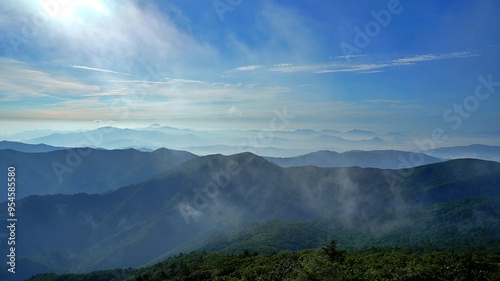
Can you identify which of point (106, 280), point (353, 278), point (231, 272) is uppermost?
point (353, 278)

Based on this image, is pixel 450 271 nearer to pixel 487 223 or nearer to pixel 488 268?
pixel 488 268

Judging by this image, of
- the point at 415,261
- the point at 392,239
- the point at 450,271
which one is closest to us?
the point at 450,271

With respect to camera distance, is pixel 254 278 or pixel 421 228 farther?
pixel 421 228

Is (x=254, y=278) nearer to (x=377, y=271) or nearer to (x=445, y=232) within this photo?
(x=377, y=271)

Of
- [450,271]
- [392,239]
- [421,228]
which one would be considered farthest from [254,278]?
[421,228]

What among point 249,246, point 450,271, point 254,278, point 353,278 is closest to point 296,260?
point 254,278

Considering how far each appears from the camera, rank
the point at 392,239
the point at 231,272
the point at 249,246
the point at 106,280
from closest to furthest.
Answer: the point at 231,272 < the point at 106,280 < the point at 249,246 < the point at 392,239

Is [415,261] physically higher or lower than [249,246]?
higher

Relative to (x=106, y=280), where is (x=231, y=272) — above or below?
above

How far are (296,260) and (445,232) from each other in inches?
6313

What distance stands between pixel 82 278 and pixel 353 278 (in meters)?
132

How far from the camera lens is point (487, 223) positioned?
570 ft

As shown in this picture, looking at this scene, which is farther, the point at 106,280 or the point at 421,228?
the point at 421,228

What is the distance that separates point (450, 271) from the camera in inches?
1297
